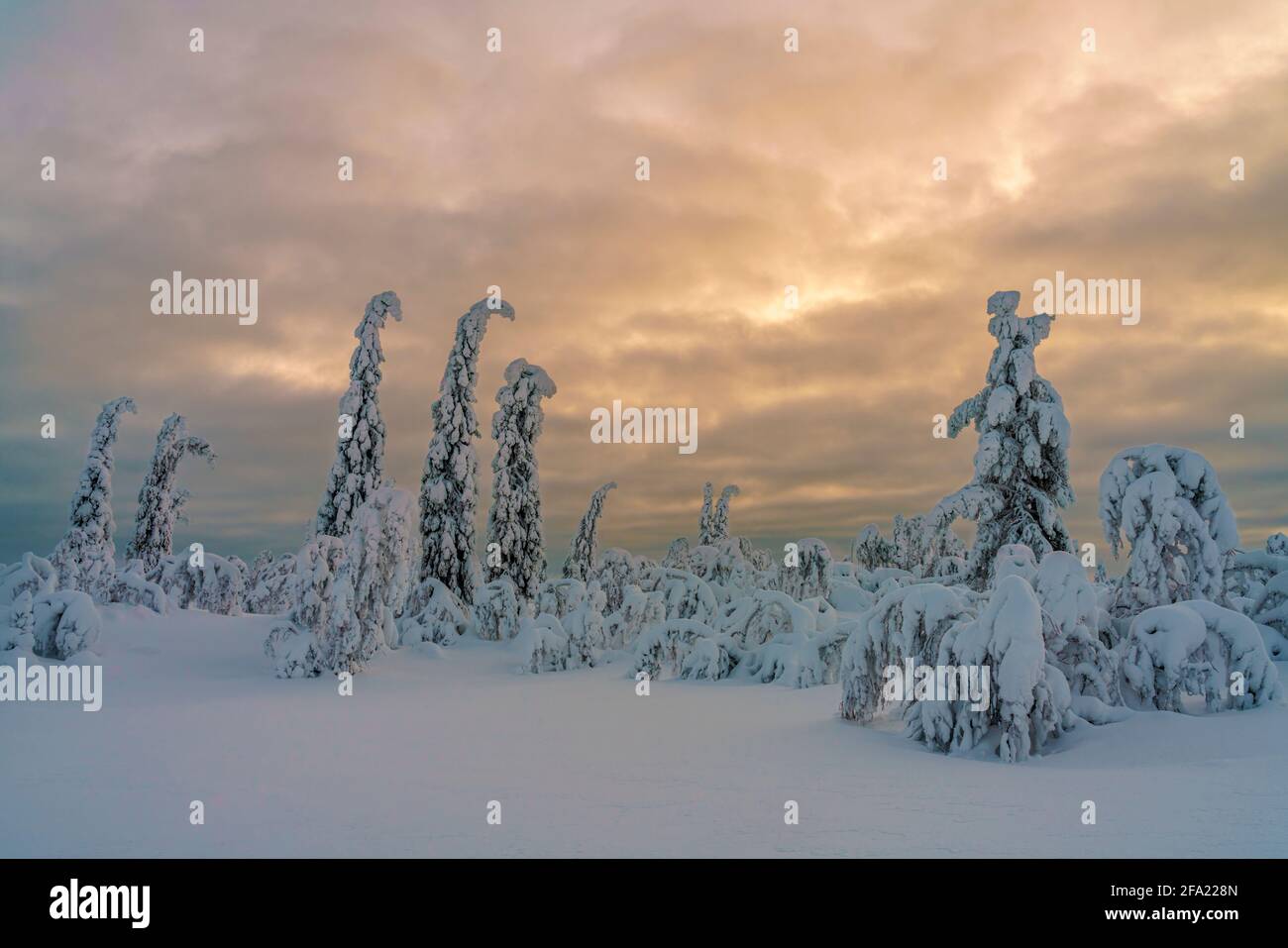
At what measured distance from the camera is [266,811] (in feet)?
19.1

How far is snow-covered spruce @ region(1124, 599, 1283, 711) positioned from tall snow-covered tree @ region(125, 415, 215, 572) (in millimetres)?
38498

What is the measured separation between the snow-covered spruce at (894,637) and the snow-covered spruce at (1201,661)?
2.23 metres

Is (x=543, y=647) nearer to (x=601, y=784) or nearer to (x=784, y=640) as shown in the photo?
(x=784, y=640)

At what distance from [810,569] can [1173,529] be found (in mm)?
17017

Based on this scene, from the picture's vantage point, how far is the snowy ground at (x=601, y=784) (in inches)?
197

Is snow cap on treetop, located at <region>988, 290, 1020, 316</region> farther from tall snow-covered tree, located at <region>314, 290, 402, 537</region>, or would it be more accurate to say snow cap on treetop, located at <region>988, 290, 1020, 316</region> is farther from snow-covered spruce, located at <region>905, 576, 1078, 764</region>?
tall snow-covered tree, located at <region>314, 290, 402, 537</region>

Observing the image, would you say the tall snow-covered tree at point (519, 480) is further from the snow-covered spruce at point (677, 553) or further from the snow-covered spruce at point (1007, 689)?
the snow-covered spruce at point (1007, 689)

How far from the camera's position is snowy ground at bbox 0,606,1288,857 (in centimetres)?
500

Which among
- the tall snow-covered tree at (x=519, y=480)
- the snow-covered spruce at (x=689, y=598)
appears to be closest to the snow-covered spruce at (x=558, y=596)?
the snow-covered spruce at (x=689, y=598)

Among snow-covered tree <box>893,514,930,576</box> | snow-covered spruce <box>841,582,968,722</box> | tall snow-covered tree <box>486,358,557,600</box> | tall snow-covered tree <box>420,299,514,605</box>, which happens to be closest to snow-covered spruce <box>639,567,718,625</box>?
tall snow-covered tree <box>486,358,557,600</box>

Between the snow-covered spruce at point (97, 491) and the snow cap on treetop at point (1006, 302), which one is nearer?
the snow cap on treetop at point (1006, 302)

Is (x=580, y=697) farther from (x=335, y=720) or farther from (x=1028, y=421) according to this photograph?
(x=1028, y=421)

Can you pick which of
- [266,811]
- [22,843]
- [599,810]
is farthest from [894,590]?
[22,843]
